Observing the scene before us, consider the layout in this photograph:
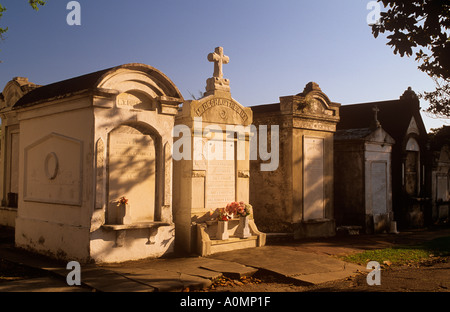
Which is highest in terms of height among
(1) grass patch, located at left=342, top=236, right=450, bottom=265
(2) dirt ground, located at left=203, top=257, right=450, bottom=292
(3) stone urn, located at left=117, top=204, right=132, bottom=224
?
(3) stone urn, located at left=117, top=204, right=132, bottom=224

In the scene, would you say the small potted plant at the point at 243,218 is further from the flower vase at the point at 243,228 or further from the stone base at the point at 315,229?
the stone base at the point at 315,229

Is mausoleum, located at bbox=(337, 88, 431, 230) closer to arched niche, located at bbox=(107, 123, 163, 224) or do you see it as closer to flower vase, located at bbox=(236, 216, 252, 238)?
flower vase, located at bbox=(236, 216, 252, 238)

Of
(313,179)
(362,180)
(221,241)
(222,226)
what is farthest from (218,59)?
(362,180)

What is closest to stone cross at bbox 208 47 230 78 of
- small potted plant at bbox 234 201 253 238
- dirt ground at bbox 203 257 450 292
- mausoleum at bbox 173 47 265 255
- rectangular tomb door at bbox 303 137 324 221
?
mausoleum at bbox 173 47 265 255

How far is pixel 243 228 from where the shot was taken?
9992 millimetres

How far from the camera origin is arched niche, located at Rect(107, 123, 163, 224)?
8367mm

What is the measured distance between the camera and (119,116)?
845cm

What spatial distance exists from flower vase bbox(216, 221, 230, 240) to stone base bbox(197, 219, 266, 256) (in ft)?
0.30

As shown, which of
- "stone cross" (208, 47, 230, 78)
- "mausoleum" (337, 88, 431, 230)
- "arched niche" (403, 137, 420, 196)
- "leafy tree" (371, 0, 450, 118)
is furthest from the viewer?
"arched niche" (403, 137, 420, 196)

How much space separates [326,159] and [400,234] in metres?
3.77

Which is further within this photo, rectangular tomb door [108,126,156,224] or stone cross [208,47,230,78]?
stone cross [208,47,230,78]

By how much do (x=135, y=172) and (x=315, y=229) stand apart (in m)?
5.79

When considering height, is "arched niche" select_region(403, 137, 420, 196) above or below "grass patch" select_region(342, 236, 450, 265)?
above
